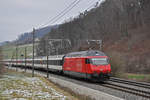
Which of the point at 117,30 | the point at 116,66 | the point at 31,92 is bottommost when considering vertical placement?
the point at 31,92

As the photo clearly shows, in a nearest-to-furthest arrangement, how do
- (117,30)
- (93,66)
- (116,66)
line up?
(93,66)
(116,66)
(117,30)

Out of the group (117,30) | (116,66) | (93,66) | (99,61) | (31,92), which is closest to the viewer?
(31,92)

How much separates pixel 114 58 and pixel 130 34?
37.6 meters

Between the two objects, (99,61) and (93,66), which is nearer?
(93,66)

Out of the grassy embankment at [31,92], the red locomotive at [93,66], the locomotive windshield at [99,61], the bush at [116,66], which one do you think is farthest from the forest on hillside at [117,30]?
the grassy embankment at [31,92]

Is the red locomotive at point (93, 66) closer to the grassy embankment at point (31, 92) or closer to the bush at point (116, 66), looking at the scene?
the grassy embankment at point (31, 92)

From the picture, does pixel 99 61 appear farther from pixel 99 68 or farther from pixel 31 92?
pixel 31 92

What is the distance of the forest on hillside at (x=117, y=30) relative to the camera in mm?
53625

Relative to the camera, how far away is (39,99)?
10.2 m

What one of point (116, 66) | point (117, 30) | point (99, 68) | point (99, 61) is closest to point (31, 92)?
point (99, 68)

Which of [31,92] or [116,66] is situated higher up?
[116,66]

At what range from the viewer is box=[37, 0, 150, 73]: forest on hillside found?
5362 cm

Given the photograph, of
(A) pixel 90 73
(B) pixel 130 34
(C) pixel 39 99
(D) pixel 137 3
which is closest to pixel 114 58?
(A) pixel 90 73

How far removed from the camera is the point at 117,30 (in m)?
69.4
